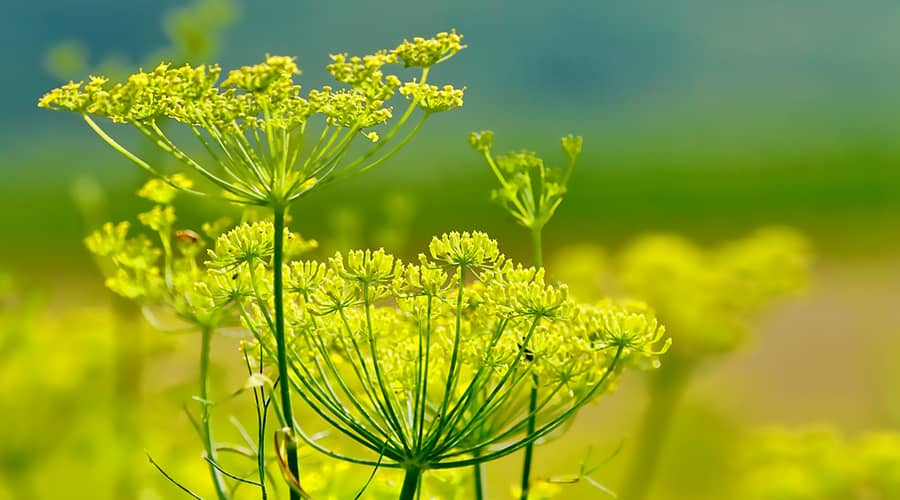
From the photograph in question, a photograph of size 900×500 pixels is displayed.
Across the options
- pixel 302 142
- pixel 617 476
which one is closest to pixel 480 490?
pixel 302 142

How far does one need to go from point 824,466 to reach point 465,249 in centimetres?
124

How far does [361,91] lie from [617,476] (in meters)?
3.21

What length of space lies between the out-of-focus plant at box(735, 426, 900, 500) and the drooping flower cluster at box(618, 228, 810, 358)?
0.89ft

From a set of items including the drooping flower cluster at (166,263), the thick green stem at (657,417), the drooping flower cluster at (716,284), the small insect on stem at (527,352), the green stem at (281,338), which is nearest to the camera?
the green stem at (281,338)

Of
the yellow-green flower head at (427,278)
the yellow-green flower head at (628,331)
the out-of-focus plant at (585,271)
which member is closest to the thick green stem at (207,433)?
the yellow-green flower head at (427,278)

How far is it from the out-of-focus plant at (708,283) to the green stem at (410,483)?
4.87 ft

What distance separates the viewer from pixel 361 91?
577mm

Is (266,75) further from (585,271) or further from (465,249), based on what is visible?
(585,271)

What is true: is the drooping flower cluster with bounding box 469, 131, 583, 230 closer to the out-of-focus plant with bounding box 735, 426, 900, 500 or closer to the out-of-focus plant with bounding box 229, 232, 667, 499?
the out-of-focus plant with bounding box 229, 232, 667, 499

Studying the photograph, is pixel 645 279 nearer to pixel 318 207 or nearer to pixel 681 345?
pixel 681 345

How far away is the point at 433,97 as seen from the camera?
→ 1.98 ft

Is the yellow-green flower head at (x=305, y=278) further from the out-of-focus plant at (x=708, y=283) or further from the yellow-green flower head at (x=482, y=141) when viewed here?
the out-of-focus plant at (x=708, y=283)

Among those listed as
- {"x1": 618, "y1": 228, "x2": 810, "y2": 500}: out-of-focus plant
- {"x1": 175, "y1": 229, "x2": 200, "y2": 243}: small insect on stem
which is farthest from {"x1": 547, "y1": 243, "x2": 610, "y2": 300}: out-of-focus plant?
{"x1": 175, "y1": 229, "x2": 200, "y2": 243}: small insect on stem

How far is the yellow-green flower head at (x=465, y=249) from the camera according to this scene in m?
0.61
